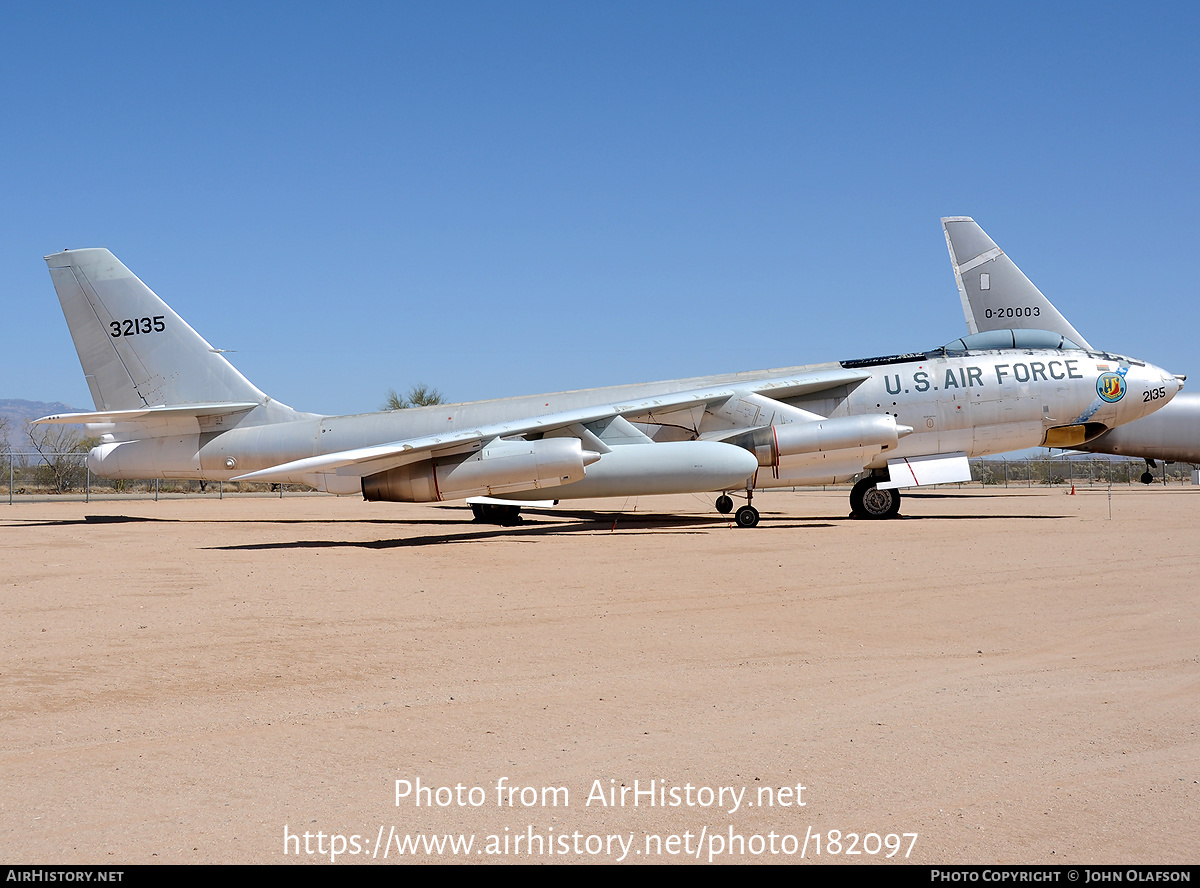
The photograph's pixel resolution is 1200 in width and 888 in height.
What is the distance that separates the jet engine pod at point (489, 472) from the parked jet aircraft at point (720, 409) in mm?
1957

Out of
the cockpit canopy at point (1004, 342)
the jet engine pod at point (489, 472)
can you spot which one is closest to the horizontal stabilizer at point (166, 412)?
the jet engine pod at point (489, 472)

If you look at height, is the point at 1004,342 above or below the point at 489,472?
above

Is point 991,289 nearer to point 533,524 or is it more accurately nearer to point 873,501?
point 873,501

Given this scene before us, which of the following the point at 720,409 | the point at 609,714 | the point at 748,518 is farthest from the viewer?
the point at 720,409

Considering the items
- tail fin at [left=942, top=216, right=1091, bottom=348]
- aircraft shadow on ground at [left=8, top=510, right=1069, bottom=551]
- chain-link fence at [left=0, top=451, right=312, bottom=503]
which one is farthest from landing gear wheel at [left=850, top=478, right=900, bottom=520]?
chain-link fence at [left=0, top=451, right=312, bottom=503]

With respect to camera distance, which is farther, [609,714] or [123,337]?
[123,337]

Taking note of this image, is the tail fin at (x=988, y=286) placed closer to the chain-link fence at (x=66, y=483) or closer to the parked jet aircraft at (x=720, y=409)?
the parked jet aircraft at (x=720, y=409)

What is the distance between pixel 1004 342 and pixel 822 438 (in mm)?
5110

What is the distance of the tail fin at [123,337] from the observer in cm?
1952

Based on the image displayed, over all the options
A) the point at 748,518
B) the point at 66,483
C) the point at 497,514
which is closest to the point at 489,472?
the point at 497,514

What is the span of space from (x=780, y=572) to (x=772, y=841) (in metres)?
7.98

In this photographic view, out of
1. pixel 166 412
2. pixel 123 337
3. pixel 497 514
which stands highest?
pixel 123 337

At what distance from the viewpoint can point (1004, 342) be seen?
68.0ft
